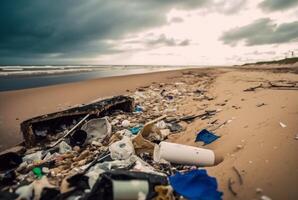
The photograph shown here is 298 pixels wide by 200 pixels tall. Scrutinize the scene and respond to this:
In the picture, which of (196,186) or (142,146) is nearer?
(196,186)

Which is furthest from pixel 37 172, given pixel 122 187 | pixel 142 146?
pixel 122 187

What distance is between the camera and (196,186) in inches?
89.2

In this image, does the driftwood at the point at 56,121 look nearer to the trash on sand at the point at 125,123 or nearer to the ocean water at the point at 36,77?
the trash on sand at the point at 125,123

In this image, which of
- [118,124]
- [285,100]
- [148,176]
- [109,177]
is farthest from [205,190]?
[285,100]

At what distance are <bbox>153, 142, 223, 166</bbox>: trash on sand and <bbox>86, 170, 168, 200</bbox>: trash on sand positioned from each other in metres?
0.91

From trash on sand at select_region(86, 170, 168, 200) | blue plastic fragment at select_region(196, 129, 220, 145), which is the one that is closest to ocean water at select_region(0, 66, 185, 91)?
blue plastic fragment at select_region(196, 129, 220, 145)

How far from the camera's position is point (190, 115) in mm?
5316

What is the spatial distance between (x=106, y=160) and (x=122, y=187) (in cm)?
115

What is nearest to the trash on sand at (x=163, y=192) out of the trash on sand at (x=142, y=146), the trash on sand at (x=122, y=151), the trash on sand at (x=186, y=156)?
the trash on sand at (x=186, y=156)

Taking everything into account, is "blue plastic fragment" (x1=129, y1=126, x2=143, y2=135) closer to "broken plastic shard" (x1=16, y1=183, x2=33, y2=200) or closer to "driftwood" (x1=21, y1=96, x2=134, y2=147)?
"driftwood" (x1=21, y1=96, x2=134, y2=147)

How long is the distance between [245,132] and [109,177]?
2.38 meters

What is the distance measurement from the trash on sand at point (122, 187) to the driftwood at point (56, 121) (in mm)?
2614

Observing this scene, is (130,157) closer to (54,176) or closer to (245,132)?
(54,176)

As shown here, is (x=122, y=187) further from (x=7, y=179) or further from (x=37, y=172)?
(x=7, y=179)
